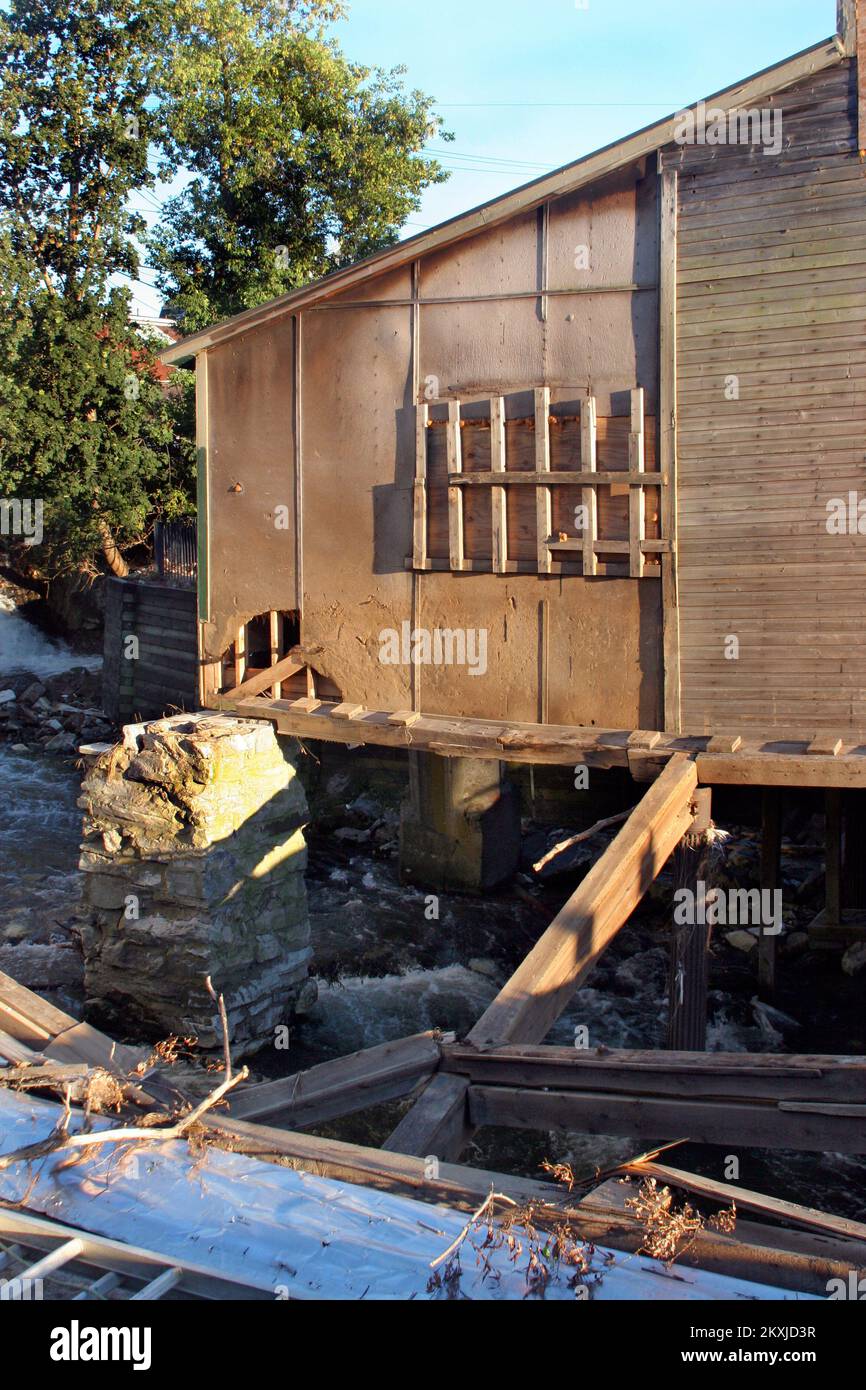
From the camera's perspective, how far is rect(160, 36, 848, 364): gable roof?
27.5ft

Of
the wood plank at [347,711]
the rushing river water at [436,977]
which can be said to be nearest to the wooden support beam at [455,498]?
the wood plank at [347,711]

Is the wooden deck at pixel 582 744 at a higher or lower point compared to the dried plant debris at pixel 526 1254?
higher

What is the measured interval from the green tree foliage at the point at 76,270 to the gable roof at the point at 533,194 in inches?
344

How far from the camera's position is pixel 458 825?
14.0 metres

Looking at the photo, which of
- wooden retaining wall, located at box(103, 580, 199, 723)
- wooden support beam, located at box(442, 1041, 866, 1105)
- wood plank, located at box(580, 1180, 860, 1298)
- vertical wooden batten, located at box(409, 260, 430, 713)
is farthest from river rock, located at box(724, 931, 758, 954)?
wooden retaining wall, located at box(103, 580, 199, 723)

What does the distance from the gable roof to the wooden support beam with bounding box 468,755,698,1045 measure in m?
4.65

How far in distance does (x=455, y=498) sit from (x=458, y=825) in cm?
531

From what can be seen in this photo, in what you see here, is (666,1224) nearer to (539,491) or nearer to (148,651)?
(539,491)

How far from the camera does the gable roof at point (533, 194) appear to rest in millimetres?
8375

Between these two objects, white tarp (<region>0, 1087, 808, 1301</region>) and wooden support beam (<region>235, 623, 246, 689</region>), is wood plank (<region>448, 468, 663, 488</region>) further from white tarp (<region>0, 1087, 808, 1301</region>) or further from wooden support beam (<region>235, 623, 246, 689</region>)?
white tarp (<region>0, 1087, 808, 1301</region>)

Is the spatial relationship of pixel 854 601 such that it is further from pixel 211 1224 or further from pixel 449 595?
pixel 211 1224

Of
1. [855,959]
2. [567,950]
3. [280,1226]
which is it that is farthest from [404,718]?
[280,1226]

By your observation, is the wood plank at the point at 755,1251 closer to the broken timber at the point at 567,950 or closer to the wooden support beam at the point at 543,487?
the broken timber at the point at 567,950
